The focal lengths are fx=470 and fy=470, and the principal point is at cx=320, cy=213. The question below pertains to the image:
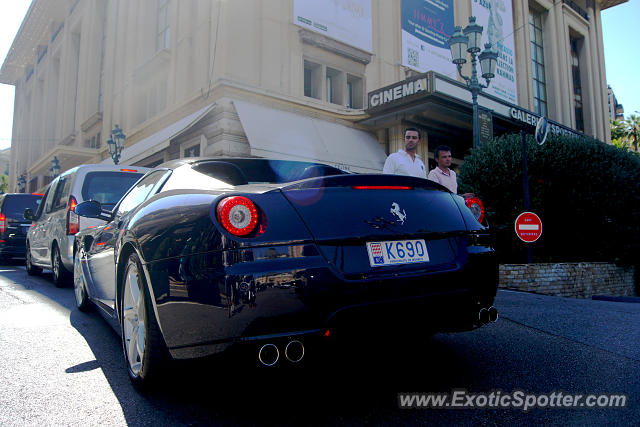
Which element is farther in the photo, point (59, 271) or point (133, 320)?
point (59, 271)

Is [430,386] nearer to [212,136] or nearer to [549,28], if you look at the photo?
[212,136]

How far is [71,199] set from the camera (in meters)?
6.36

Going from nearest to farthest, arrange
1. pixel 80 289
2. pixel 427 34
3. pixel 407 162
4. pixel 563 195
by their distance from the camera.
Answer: pixel 80 289 → pixel 407 162 → pixel 563 195 → pixel 427 34

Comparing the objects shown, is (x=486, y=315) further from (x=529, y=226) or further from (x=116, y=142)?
(x=116, y=142)

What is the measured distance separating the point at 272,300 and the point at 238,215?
40cm

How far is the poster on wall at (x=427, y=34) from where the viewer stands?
19.3 meters

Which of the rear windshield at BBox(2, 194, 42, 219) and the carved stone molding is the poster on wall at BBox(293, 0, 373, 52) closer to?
the carved stone molding

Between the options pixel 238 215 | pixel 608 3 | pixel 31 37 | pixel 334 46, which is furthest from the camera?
pixel 31 37

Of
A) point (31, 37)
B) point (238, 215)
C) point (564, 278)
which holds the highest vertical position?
point (31, 37)

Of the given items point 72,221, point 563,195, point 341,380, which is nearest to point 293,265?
point 341,380

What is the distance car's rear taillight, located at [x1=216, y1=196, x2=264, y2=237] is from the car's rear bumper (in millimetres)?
112

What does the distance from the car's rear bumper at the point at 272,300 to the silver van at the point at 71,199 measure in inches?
186

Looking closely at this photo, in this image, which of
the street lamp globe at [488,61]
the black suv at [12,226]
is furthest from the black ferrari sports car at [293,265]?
the black suv at [12,226]

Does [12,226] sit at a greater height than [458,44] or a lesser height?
lesser
